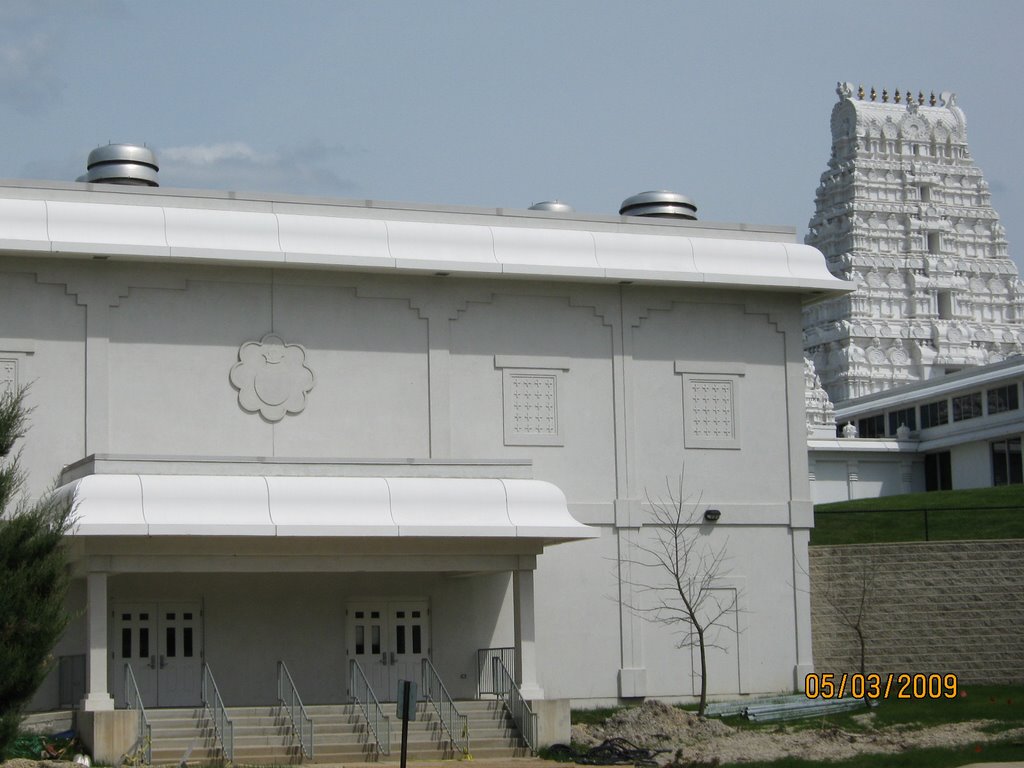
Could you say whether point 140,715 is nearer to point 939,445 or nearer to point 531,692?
point 531,692

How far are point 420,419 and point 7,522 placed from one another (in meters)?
12.1

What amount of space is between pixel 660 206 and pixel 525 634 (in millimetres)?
10664

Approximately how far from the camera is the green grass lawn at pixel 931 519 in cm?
3972

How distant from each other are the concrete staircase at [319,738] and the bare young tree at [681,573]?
5.34 meters

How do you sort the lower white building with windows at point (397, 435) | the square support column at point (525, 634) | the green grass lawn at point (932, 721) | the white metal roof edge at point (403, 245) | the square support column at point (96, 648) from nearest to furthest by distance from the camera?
the green grass lawn at point (932, 721)
the square support column at point (96, 648)
the lower white building with windows at point (397, 435)
the square support column at point (525, 634)
the white metal roof edge at point (403, 245)

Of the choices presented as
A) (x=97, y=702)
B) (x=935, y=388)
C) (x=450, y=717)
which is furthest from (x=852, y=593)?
(x=935, y=388)

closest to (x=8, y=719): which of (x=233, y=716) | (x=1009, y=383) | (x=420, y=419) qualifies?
(x=233, y=716)

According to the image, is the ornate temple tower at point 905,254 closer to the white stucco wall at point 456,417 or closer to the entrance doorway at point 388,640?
the white stucco wall at point 456,417

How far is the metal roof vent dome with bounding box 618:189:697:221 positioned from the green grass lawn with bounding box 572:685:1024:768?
34.0ft

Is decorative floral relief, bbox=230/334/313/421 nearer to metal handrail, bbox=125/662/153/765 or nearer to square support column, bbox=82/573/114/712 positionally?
square support column, bbox=82/573/114/712

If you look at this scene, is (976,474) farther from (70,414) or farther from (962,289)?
(70,414)

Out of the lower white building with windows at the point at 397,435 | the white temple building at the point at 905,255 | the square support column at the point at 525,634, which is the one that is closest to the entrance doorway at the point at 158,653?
the lower white building with windows at the point at 397,435

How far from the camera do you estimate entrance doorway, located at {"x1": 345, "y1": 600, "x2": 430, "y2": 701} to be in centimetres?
3011

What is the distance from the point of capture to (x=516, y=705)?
91.7ft
